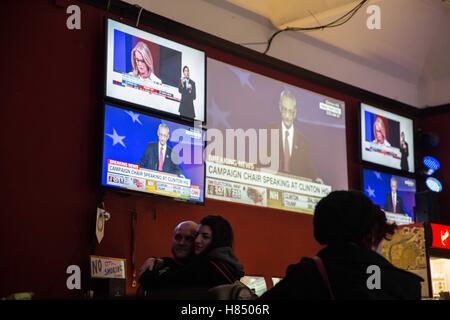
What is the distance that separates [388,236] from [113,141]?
2.80m

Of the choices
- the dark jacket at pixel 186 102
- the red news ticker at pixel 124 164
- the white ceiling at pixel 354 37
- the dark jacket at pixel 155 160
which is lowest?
the red news ticker at pixel 124 164

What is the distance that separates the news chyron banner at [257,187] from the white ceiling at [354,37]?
116 cm

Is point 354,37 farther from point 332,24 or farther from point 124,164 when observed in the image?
point 124,164

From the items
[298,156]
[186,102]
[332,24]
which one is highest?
[332,24]

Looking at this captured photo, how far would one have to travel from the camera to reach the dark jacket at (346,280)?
1908 millimetres

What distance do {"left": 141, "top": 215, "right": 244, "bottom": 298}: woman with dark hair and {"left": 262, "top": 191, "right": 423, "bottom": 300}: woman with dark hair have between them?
138 centimetres

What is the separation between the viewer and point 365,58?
6957 millimetres

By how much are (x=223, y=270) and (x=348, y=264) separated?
4.84ft

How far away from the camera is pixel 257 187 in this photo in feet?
18.2

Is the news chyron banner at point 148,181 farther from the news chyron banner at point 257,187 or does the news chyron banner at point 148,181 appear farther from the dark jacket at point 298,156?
the dark jacket at point 298,156

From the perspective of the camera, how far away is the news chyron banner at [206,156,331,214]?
17.3 feet

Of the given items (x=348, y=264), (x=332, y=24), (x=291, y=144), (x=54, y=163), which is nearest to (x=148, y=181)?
(x=54, y=163)

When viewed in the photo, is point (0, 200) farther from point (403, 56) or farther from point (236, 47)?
point (403, 56)

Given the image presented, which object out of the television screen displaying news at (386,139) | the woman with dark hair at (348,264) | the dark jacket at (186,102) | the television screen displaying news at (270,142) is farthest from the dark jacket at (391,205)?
the woman with dark hair at (348,264)
